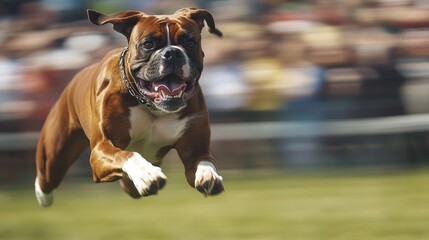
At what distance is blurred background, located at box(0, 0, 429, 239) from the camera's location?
997cm

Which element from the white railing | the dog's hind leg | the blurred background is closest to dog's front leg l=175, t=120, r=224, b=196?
the dog's hind leg

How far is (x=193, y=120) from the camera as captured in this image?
5.24 m

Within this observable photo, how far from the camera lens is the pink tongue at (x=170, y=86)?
4.85 metres

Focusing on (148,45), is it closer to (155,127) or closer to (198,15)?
(198,15)

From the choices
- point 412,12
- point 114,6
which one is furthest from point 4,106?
point 412,12

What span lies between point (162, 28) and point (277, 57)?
5.35m

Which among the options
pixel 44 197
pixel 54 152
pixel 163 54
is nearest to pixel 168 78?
pixel 163 54

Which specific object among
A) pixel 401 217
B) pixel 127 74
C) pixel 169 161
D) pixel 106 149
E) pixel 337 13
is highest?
pixel 127 74

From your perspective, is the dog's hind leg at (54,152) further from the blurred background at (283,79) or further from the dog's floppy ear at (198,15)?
the blurred background at (283,79)

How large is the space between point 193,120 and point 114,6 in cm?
452

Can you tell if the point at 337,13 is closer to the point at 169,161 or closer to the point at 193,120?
the point at 169,161

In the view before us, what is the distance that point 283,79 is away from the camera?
998 cm

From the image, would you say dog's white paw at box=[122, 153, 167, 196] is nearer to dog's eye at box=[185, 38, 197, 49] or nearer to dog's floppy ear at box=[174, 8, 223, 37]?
dog's eye at box=[185, 38, 197, 49]

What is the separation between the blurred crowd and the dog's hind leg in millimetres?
3472
